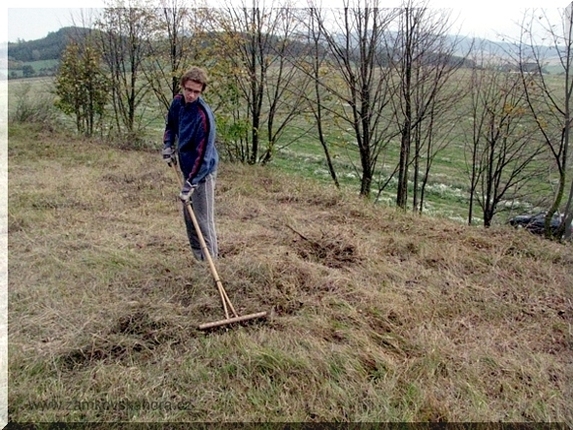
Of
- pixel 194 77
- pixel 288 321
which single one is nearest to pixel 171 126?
pixel 194 77

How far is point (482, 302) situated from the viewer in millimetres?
3234

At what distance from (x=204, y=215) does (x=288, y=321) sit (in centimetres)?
114

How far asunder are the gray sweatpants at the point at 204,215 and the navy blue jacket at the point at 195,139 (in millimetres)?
98

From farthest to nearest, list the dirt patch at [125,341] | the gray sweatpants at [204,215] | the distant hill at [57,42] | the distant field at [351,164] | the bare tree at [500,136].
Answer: the distant hill at [57,42]
the distant field at [351,164]
the bare tree at [500,136]
the gray sweatpants at [204,215]
the dirt patch at [125,341]

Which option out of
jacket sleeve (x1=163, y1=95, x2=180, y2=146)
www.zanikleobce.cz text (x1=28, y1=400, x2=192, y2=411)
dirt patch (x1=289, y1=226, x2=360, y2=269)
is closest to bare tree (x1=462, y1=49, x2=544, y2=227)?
dirt patch (x1=289, y1=226, x2=360, y2=269)

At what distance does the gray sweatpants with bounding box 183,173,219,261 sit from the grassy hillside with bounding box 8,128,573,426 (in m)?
0.16

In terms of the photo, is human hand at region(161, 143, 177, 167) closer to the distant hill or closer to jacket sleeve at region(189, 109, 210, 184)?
jacket sleeve at region(189, 109, 210, 184)

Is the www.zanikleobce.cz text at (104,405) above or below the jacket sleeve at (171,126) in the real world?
below

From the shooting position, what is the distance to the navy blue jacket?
3215 mm

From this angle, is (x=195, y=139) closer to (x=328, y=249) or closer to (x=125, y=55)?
(x=328, y=249)

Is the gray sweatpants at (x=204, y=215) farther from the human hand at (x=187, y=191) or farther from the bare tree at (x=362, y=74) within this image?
the bare tree at (x=362, y=74)

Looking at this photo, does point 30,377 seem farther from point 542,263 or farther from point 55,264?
point 542,263

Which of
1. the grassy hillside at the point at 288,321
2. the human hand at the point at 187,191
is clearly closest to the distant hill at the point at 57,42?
the grassy hillside at the point at 288,321

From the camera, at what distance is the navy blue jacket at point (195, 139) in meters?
3.21
